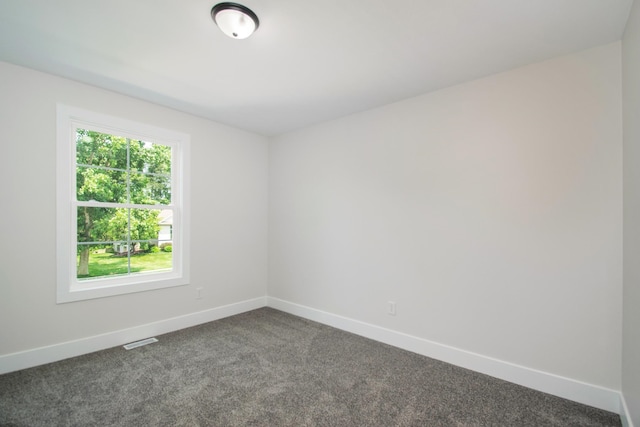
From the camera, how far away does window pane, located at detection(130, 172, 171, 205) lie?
3.26m

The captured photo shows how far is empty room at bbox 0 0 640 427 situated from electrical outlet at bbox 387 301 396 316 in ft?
0.13

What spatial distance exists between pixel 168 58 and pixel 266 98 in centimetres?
97

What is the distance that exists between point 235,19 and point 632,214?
2621 millimetres

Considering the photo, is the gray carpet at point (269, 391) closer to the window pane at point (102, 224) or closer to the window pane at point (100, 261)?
the window pane at point (100, 261)

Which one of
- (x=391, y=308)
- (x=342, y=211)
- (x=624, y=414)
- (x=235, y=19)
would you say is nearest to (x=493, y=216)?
(x=391, y=308)

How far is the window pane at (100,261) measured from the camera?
9.52ft

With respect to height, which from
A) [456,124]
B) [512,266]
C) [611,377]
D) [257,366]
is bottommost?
[257,366]

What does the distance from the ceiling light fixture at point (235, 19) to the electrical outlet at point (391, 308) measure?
268 centimetres

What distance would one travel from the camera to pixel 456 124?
272 cm

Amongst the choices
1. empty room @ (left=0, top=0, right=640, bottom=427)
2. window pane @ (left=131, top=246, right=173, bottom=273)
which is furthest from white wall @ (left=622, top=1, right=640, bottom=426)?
window pane @ (left=131, top=246, right=173, bottom=273)

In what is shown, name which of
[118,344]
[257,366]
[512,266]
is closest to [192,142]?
[118,344]

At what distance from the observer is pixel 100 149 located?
9.89ft

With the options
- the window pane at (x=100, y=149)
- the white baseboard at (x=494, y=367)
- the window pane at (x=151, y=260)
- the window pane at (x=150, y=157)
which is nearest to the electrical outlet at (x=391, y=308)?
the white baseboard at (x=494, y=367)

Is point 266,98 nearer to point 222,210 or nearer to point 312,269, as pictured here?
point 222,210
